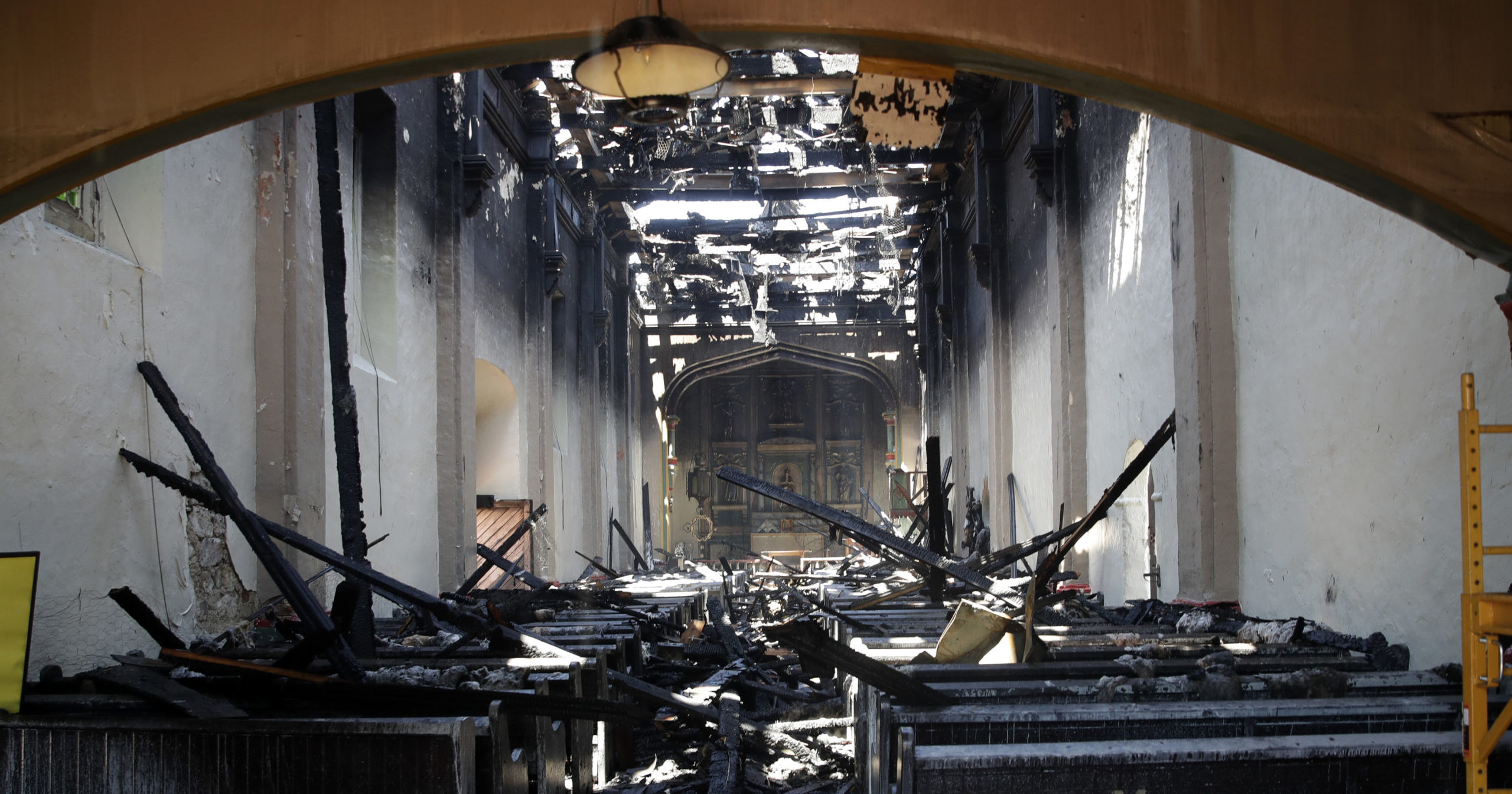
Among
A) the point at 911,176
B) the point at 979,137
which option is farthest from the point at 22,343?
the point at 911,176

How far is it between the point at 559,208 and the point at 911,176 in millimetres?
5736

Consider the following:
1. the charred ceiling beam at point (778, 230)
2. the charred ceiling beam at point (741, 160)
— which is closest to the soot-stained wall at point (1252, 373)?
the charred ceiling beam at point (741, 160)

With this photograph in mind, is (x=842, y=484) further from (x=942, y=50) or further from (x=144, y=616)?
(x=942, y=50)

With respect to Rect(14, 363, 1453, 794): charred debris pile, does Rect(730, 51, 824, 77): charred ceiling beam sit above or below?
above

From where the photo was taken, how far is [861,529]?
5.57 m

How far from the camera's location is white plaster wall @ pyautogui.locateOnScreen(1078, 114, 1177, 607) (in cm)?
740

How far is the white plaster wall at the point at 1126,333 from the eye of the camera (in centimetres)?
740

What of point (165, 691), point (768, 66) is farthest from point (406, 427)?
point (768, 66)

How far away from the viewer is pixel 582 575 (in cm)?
1416

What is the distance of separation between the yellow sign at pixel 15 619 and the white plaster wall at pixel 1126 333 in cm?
642

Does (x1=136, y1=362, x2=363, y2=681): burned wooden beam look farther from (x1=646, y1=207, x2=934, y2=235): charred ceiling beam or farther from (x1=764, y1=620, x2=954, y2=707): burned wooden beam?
(x1=646, y1=207, x2=934, y2=235): charred ceiling beam

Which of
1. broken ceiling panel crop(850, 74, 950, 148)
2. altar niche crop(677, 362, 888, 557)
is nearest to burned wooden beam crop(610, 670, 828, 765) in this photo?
broken ceiling panel crop(850, 74, 950, 148)

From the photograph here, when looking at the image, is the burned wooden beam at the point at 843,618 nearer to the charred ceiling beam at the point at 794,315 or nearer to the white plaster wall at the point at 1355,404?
the white plaster wall at the point at 1355,404

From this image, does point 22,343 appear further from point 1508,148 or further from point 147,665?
point 1508,148
